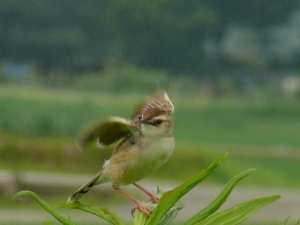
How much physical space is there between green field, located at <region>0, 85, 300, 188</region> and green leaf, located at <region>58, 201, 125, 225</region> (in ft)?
27.7

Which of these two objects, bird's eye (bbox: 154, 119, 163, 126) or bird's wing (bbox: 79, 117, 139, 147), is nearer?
bird's wing (bbox: 79, 117, 139, 147)

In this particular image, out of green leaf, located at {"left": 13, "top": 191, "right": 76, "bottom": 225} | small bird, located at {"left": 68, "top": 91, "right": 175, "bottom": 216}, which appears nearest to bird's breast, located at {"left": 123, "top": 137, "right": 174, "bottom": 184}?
small bird, located at {"left": 68, "top": 91, "right": 175, "bottom": 216}

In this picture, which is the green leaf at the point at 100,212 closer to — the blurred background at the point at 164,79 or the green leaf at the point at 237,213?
the green leaf at the point at 237,213

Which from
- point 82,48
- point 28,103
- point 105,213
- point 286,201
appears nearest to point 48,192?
point 286,201

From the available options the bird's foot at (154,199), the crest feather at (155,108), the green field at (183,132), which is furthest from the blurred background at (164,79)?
the bird's foot at (154,199)

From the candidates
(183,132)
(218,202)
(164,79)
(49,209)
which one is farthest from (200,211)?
(164,79)

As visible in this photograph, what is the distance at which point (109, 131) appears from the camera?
54.7 inches

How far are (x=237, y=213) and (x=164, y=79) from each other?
13.6 m

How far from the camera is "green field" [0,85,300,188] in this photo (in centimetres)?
1007

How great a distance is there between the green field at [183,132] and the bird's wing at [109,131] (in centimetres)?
831

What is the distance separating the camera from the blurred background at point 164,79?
1074 cm

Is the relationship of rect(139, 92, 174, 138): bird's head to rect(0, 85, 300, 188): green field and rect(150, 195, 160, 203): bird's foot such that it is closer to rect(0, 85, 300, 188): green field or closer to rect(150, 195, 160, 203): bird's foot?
rect(150, 195, 160, 203): bird's foot

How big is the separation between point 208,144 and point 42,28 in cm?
419

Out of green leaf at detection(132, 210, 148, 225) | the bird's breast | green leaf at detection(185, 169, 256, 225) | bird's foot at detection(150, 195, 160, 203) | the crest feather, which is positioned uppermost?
the crest feather
